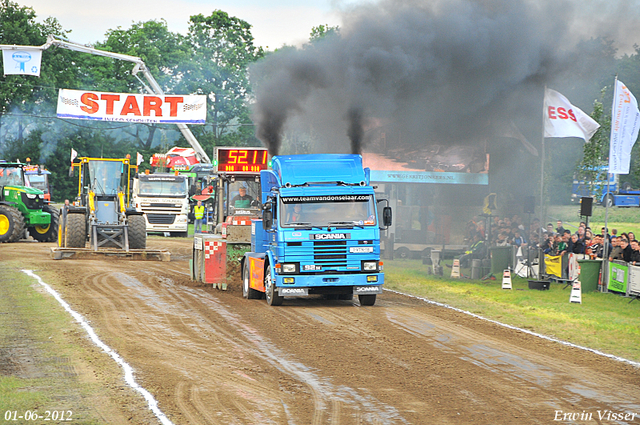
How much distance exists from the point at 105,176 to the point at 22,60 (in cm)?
1102

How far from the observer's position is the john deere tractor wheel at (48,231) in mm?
31502

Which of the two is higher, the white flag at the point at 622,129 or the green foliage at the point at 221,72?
the green foliage at the point at 221,72

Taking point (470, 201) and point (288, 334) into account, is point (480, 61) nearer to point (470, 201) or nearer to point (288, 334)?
point (470, 201)

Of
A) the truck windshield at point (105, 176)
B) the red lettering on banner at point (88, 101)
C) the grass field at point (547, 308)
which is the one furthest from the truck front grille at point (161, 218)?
the grass field at point (547, 308)

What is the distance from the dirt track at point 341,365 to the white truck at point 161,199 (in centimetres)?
2089

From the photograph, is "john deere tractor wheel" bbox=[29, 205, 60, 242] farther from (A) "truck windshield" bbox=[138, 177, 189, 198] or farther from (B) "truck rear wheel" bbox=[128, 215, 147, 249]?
(B) "truck rear wheel" bbox=[128, 215, 147, 249]

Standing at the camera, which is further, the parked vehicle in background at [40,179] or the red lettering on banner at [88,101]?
the parked vehicle in background at [40,179]

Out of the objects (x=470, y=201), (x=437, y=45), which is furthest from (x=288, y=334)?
(x=470, y=201)

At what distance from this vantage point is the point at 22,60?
108 ft

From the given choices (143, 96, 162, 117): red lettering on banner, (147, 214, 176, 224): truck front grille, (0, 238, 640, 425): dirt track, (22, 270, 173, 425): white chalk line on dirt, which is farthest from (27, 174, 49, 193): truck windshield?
(0, 238, 640, 425): dirt track

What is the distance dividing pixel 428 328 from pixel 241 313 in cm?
364

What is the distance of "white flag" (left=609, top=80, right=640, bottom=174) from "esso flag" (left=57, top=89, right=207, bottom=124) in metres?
20.4

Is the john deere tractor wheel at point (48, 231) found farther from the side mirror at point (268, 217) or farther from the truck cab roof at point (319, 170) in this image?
the side mirror at point (268, 217)

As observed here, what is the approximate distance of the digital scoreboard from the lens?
1823 cm
